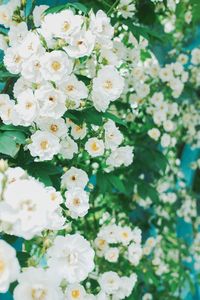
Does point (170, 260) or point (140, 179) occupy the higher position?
point (140, 179)

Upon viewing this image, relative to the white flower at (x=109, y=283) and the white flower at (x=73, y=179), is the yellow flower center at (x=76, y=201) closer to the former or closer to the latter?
the white flower at (x=73, y=179)

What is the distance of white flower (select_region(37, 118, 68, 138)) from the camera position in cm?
127

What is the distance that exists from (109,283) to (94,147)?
Result: 433 mm

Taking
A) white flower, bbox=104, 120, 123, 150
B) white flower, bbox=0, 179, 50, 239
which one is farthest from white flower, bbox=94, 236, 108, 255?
white flower, bbox=0, 179, 50, 239

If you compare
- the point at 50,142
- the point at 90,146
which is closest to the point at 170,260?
the point at 90,146

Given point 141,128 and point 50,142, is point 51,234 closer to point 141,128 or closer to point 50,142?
point 50,142

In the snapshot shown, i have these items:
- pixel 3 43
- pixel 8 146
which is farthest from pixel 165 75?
pixel 8 146

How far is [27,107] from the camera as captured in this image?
1.22 metres

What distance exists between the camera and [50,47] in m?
1.27

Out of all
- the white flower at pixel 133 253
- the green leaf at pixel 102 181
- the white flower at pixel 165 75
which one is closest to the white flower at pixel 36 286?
the green leaf at pixel 102 181

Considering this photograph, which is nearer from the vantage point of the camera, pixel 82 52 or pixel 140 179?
pixel 82 52

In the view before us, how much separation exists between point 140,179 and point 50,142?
936mm

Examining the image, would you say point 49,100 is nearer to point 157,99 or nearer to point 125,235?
point 125,235

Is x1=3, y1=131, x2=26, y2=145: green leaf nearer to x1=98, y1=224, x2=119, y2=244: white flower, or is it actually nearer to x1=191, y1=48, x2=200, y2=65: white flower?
x1=98, y1=224, x2=119, y2=244: white flower
